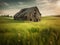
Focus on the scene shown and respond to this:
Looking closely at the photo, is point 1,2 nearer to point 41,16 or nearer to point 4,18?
point 4,18

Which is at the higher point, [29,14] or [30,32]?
[29,14]

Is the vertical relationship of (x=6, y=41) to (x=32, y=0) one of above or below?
below

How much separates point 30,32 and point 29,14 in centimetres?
21

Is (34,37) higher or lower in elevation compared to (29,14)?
lower

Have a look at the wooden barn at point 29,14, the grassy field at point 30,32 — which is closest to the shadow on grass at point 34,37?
the grassy field at point 30,32

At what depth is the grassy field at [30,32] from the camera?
6.41 ft

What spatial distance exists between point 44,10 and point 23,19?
0.27 metres

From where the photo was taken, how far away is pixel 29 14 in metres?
2.03

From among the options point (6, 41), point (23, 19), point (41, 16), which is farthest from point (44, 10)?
point (6, 41)

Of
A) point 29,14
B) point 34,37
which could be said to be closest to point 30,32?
point 34,37

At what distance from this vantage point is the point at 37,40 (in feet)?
6.55

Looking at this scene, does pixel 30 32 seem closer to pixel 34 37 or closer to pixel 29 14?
pixel 34 37

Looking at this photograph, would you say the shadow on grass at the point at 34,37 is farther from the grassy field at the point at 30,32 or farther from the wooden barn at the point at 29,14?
the wooden barn at the point at 29,14

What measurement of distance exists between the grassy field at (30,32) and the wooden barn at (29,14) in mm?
46
